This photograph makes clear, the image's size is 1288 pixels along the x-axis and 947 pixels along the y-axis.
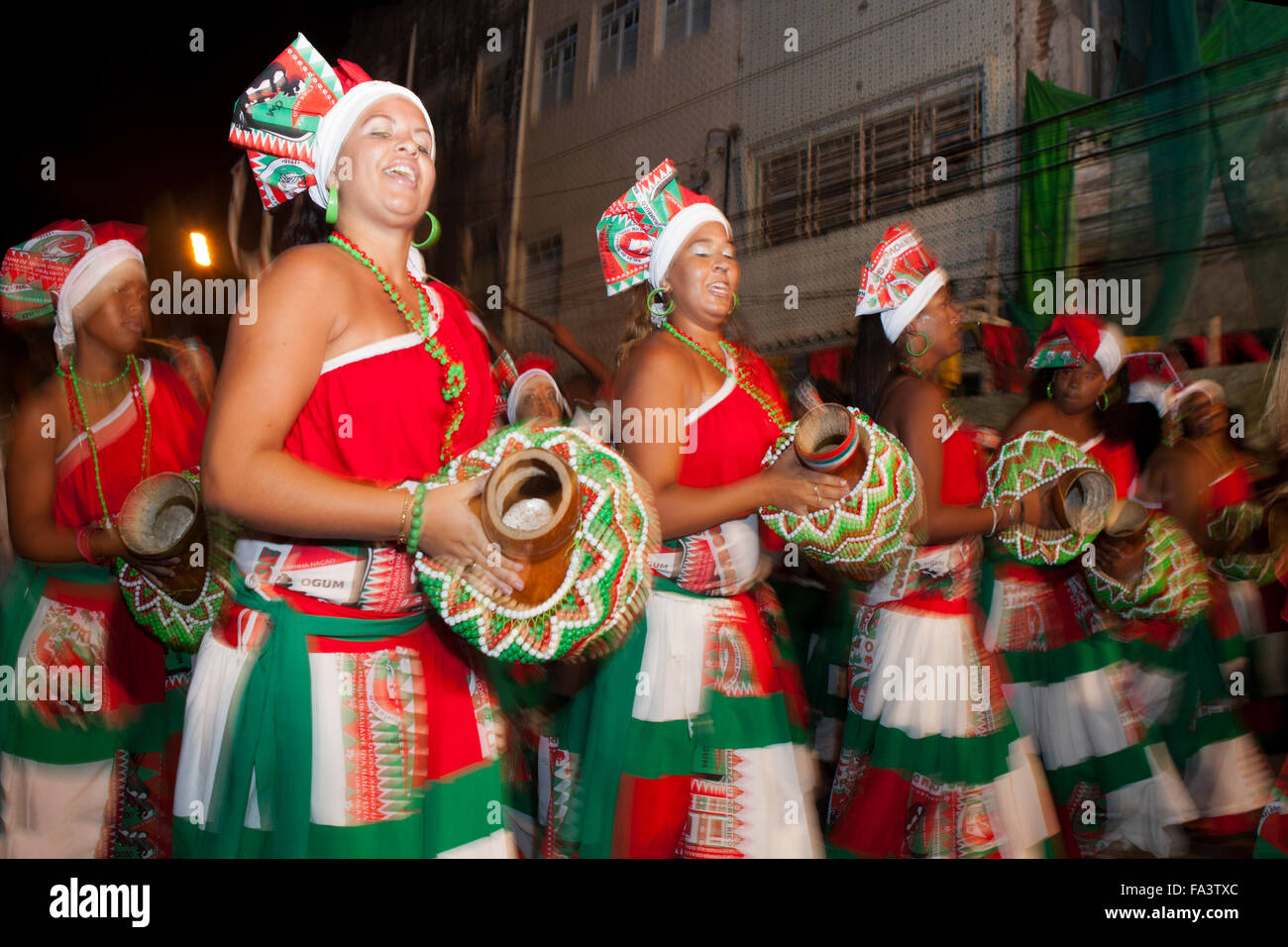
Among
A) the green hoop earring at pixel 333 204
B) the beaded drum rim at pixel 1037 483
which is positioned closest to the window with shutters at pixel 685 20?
the beaded drum rim at pixel 1037 483

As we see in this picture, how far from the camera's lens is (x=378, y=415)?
1636 mm

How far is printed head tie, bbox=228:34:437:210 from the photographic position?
70.3 inches

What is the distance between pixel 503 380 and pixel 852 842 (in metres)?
1.76

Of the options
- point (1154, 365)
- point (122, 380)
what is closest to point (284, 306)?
point (122, 380)

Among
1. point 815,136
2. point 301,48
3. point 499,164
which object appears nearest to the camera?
point 301,48

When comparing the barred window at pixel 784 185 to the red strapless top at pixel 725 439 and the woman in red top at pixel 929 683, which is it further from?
the red strapless top at pixel 725 439

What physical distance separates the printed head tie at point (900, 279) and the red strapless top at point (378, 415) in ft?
6.29

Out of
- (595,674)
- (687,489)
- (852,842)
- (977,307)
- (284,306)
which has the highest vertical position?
(977,307)

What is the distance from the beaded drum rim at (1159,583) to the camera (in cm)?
360

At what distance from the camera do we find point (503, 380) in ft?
6.78

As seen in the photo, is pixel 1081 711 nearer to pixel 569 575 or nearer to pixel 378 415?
pixel 569 575

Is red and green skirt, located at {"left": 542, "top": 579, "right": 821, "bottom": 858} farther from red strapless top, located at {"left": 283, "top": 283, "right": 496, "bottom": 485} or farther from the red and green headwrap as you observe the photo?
the red and green headwrap

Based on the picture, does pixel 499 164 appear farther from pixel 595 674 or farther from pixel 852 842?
pixel 852 842

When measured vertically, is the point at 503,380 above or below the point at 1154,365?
below
